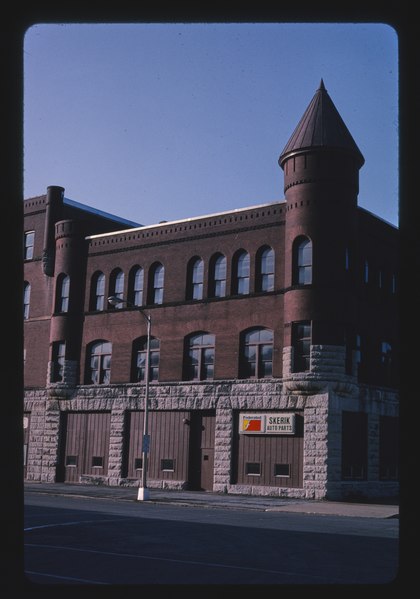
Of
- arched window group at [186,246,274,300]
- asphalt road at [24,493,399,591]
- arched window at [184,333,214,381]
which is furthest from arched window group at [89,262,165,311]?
asphalt road at [24,493,399,591]

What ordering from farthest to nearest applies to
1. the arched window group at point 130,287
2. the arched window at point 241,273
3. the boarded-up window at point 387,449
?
the arched window group at point 130,287
the arched window at point 241,273
the boarded-up window at point 387,449

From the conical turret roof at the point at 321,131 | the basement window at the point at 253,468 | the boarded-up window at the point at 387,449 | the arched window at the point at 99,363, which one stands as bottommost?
the basement window at the point at 253,468

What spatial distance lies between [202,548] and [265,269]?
72.7ft

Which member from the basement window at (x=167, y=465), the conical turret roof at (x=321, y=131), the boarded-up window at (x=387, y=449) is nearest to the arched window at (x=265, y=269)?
the conical turret roof at (x=321, y=131)

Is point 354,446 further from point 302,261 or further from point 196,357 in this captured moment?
point 196,357

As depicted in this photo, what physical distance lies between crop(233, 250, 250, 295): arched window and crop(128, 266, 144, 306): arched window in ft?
20.3

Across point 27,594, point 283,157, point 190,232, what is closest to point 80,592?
point 27,594

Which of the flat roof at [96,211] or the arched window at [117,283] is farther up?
the flat roof at [96,211]

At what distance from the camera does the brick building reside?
32.5 meters

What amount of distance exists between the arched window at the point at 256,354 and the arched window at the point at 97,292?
1011cm

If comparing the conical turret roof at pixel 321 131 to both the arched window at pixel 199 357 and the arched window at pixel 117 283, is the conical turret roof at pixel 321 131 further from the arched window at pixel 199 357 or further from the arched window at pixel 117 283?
the arched window at pixel 117 283

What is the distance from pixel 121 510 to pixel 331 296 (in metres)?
13.5

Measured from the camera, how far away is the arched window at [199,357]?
36438 millimetres

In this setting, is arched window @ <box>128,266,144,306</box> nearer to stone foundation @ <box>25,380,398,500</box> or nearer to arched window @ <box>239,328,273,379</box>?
stone foundation @ <box>25,380,398,500</box>
